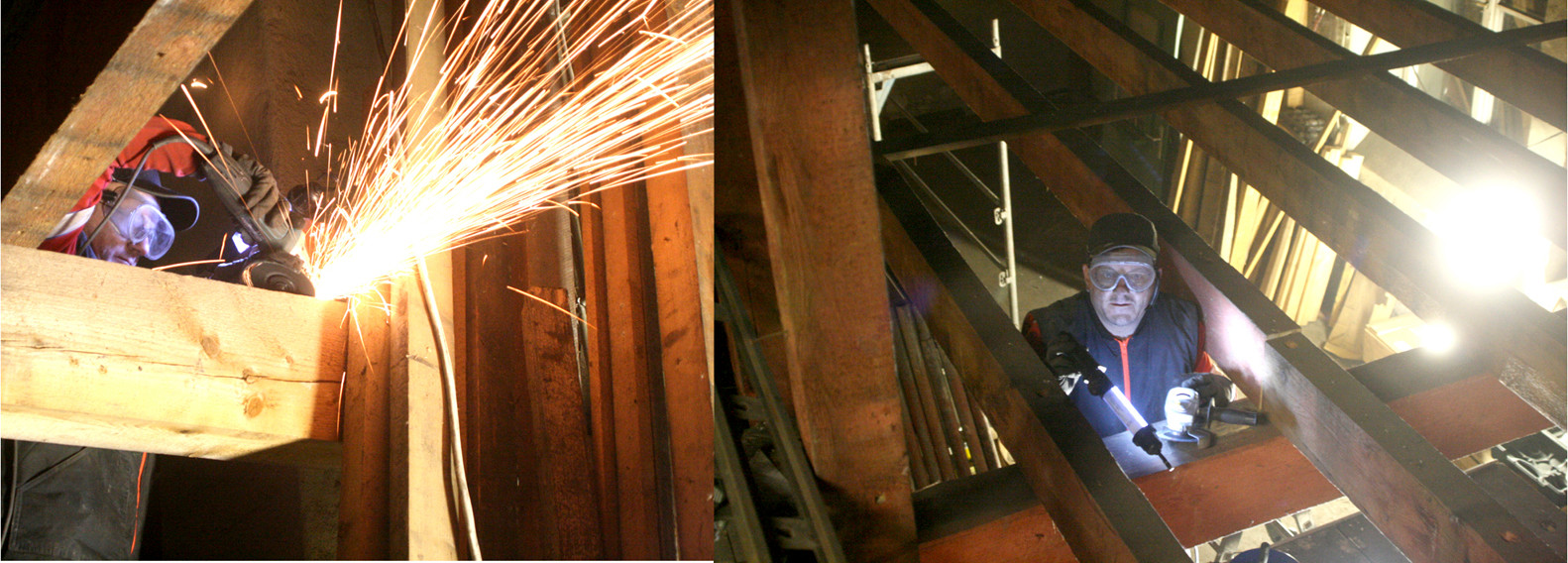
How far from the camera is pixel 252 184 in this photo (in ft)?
8.66

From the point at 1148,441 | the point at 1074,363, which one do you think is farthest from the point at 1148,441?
the point at 1074,363

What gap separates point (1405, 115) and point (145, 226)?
4.15 meters

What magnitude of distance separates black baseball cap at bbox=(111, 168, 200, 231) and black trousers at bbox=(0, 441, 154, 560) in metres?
0.83

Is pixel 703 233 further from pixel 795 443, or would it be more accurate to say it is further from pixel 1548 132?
pixel 1548 132

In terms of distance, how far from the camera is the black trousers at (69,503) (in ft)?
8.47

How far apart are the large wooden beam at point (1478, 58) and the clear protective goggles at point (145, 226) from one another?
4267mm

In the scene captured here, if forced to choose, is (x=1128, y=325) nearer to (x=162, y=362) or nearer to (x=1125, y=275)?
(x=1125, y=275)

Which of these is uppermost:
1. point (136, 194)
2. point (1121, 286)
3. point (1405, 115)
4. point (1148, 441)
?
point (136, 194)

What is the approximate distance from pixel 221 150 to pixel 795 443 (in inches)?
83.4

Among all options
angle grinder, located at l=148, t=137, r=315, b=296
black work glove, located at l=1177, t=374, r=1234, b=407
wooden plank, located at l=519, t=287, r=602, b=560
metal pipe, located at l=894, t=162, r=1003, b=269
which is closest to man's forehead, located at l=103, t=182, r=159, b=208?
angle grinder, located at l=148, t=137, r=315, b=296

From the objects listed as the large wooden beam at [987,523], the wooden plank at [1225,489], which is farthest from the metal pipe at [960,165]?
the large wooden beam at [987,523]

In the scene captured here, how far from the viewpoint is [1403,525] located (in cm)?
176

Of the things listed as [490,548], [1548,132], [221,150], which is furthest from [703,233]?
[1548,132]

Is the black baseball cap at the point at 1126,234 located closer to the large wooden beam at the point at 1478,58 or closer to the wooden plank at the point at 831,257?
the large wooden beam at the point at 1478,58
